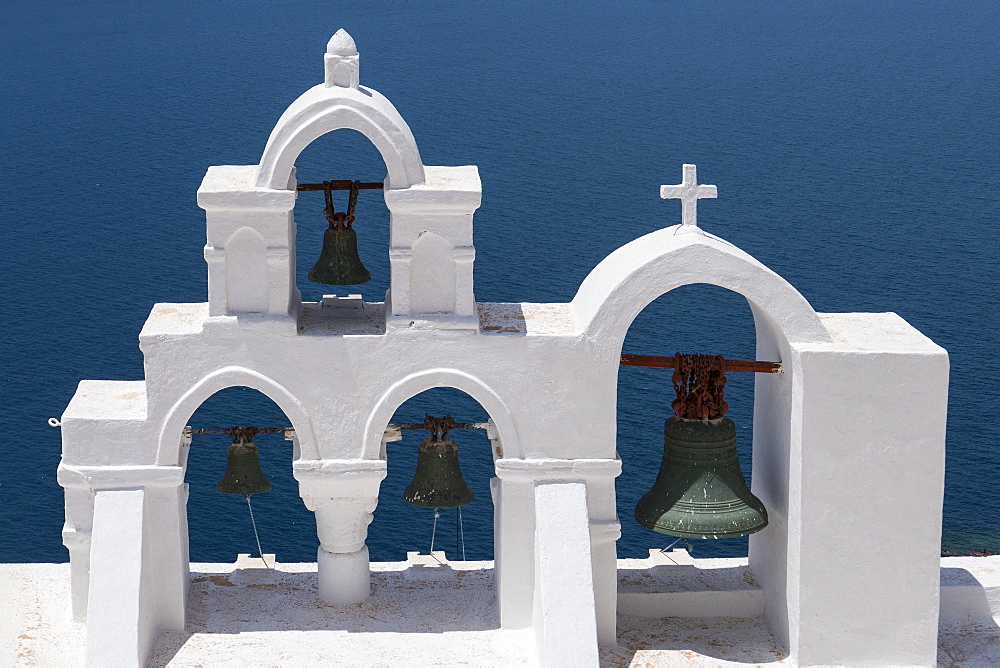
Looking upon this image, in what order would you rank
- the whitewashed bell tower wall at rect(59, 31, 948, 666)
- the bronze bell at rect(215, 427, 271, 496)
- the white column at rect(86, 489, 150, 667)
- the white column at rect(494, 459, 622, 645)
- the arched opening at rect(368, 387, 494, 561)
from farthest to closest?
the arched opening at rect(368, 387, 494, 561) → the bronze bell at rect(215, 427, 271, 496) → the white column at rect(494, 459, 622, 645) → the whitewashed bell tower wall at rect(59, 31, 948, 666) → the white column at rect(86, 489, 150, 667)

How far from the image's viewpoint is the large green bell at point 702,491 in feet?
55.8

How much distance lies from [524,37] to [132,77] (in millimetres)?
25774

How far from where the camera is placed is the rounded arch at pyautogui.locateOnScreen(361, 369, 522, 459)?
16.9m

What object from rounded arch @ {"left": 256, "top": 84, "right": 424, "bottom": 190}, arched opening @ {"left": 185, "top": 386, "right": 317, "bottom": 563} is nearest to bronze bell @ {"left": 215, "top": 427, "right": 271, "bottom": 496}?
rounded arch @ {"left": 256, "top": 84, "right": 424, "bottom": 190}

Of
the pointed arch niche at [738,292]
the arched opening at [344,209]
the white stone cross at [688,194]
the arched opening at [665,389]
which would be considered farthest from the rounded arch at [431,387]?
the arched opening at [344,209]

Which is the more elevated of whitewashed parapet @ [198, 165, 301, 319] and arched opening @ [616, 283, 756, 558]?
whitewashed parapet @ [198, 165, 301, 319]

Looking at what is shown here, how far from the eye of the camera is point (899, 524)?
55.6 feet

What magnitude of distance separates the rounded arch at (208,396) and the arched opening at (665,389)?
56.1ft

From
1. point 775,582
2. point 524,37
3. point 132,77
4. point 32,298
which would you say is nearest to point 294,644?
point 775,582

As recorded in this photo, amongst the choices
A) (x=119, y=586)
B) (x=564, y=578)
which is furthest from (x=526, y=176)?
(x=119, y=586)

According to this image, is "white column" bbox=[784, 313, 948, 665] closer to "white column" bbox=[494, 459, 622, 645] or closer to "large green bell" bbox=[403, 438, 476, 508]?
"white column" bbox=[494, 459, 622, 645]

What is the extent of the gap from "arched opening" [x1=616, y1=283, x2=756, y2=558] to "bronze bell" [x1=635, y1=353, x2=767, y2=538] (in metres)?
15.8

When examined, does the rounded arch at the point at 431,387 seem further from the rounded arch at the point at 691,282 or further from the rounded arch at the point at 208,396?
the rounded arch at the point at 691,282

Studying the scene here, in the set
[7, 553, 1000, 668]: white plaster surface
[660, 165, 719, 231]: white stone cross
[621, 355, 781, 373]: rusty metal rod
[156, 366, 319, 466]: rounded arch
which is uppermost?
[660, 165, 719, 231]: white stone cross
